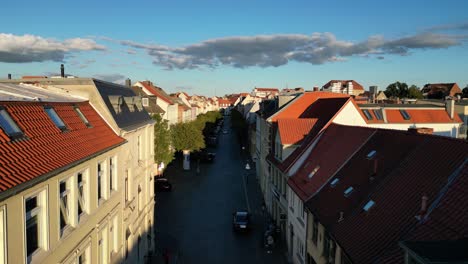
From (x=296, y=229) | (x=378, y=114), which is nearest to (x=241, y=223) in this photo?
(x=296, y=229)

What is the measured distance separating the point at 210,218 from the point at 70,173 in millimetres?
20861

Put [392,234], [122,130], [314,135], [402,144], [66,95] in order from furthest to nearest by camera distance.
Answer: [314,135], [122,130], [66,95], [402,144], [392,234]

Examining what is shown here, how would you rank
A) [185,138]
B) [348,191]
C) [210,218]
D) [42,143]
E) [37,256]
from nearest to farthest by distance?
[37,256] → [42,143] → [348,191] → [210,218] → [185,138]

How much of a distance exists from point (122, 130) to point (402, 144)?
35.8 feet

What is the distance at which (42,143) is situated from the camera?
9602 millimetres

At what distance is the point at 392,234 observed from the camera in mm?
10391

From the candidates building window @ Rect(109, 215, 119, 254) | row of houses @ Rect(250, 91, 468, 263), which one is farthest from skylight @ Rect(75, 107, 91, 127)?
row of houses @ Rect(250, 91, 468, 263)

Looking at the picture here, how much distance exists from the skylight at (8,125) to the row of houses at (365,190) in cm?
834

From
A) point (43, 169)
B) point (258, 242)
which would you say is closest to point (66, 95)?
point (43, 169)

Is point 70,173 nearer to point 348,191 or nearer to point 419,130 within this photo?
point 348,191

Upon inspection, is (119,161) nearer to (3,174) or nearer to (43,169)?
(43,169)

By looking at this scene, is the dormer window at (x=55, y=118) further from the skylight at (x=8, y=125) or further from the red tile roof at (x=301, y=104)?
the red tile roof at (x=301, y=104)

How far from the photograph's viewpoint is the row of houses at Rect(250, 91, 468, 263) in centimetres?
948

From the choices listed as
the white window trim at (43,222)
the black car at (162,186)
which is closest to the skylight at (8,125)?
the white window trim at (43,222)
